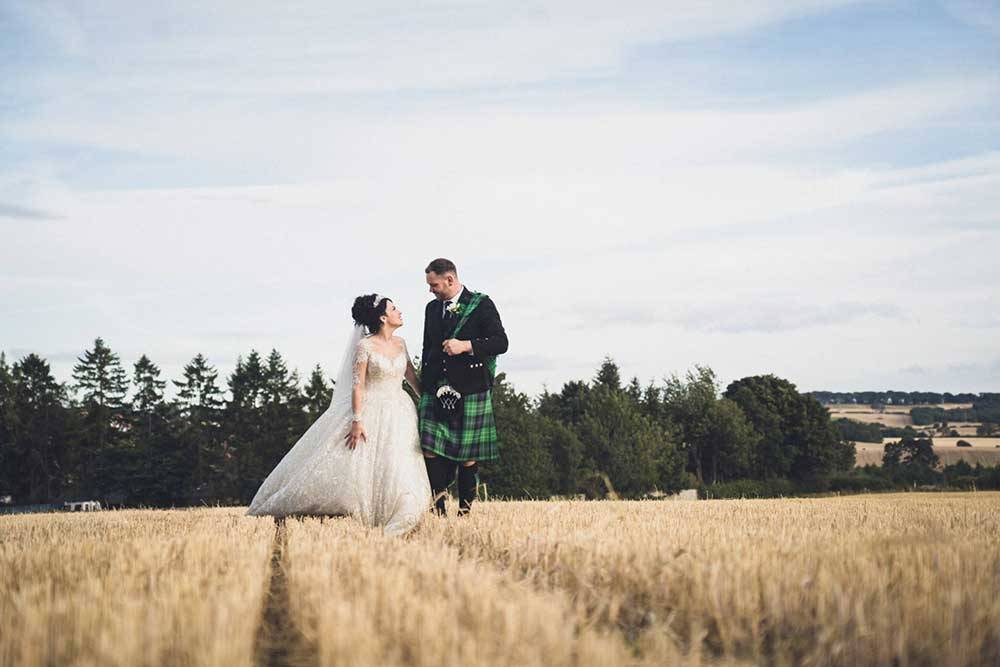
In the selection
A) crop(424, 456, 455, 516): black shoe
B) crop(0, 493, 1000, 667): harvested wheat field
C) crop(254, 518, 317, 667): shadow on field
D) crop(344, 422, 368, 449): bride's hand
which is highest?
crop(344, 422, 368, 449): bride's hand

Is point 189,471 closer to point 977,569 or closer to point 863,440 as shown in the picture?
point 977,569

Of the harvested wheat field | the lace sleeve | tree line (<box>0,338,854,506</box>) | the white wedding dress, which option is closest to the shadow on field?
the harvested wheat field

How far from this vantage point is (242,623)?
288 cm

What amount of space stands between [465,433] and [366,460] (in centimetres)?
118

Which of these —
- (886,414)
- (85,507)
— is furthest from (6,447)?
(886,414)

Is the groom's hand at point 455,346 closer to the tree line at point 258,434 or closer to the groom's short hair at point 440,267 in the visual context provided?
the groom's short hair at point 440,267

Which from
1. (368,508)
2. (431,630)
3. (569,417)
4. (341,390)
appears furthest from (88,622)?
(569,417)

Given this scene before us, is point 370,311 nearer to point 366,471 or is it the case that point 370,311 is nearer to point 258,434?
point 366,471

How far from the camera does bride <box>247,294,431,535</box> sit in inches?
373

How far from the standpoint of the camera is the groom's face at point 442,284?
9.55m

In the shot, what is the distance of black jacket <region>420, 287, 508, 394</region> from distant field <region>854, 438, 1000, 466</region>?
7955 cm

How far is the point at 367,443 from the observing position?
9891mm

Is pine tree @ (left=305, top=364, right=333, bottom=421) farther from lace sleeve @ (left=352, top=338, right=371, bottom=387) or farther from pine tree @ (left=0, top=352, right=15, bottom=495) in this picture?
lace sleeve @ (left=352, top=338, right=371, bottom=387)

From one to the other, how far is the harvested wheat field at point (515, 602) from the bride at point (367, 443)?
3914 millimetres
